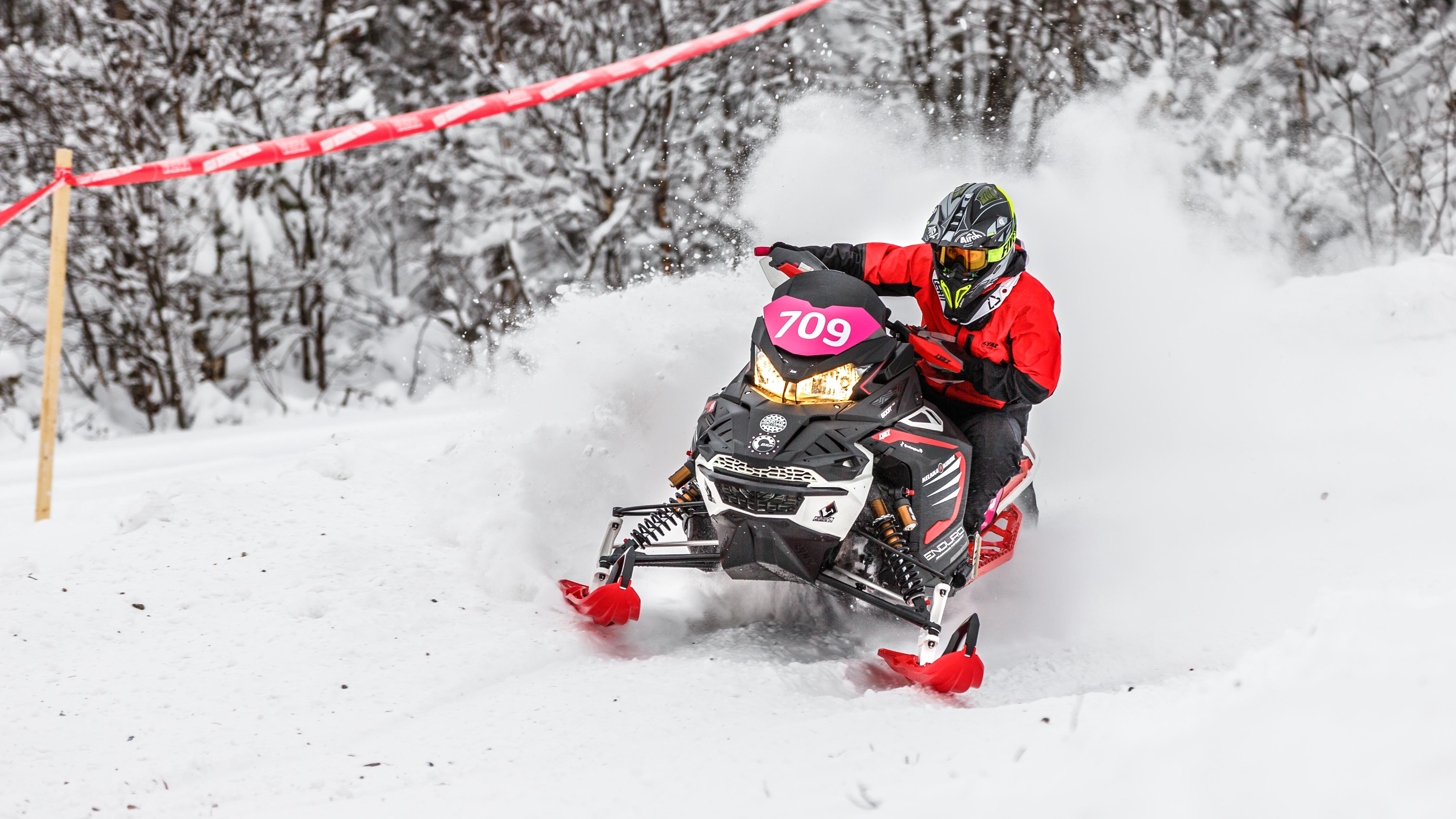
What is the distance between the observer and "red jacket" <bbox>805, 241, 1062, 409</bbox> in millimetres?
4133

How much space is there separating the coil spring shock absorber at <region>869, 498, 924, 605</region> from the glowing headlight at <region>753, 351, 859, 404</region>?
1.49 feet

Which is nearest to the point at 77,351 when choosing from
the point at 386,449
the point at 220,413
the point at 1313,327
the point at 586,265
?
the point at 220,413

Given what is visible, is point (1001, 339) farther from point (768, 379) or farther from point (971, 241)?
point (768, 379)

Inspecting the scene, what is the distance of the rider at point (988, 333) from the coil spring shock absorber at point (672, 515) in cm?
109

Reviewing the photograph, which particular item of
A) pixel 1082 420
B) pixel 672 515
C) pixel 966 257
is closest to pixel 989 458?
pixel 966 257

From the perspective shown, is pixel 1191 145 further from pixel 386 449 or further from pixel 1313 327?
pixel 386 449

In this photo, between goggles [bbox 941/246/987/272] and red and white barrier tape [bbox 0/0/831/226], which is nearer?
goggles [bbox 941/246/987/272]

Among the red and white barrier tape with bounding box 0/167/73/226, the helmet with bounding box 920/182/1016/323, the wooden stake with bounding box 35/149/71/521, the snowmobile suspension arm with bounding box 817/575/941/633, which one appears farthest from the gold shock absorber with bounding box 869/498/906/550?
the red and white barrier tape with bounding box 0/167/73/226

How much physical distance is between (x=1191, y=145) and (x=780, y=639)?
10.3 meters

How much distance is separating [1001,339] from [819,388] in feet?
2.82

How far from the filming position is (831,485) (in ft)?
11.9

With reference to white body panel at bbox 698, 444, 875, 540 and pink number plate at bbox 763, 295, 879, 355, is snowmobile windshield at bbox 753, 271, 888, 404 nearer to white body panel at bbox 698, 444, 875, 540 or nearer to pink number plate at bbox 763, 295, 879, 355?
pink number plate at bbox 763, 295, 879, 355

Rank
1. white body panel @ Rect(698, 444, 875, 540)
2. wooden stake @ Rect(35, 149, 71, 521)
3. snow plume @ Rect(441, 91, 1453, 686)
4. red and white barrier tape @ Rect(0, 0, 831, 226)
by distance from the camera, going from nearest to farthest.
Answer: white body panel @ Rect(698, 444, 875, 540), snow plume @ Rect(441, 91, 1453, 686), wooden stake @ Rect(35, 149, 71, 521), red and white barrier tape @ Rect(0, 0, 831, 226)

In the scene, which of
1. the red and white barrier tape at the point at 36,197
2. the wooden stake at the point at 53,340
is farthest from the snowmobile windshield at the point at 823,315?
the red and white barrier tape at the point at 36,197
